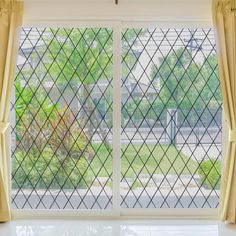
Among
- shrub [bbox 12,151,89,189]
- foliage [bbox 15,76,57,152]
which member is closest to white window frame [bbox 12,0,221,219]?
shrub [bbox 12,151,89,189]

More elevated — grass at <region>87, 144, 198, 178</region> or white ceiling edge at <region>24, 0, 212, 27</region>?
white ceiling edge at <region>24, 0, 212, 27</region>

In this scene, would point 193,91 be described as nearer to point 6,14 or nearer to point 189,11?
point 189,11

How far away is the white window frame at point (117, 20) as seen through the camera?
305 cm

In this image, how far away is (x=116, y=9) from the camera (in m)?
3.05

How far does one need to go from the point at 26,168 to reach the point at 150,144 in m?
1.08

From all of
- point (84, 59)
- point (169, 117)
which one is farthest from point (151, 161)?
point (84, 59)

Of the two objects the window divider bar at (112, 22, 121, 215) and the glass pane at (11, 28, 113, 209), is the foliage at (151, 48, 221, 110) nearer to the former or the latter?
the window divider bar at (112, 22, 121, 215)

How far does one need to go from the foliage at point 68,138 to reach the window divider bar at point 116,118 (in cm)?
23

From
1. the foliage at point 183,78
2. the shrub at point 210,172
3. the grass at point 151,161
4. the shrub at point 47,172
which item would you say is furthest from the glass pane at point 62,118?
the shrub at point 210,172

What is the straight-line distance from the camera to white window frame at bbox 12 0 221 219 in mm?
3051

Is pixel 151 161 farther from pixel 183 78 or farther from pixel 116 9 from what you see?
pixel 116 9

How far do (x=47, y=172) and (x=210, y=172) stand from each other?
139cm

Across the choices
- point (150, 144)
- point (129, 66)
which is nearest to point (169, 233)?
point (150, 144)

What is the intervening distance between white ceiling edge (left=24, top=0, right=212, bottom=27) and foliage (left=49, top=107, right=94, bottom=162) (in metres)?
0.79
